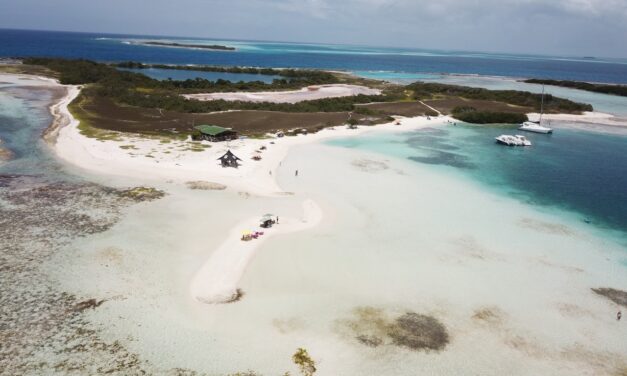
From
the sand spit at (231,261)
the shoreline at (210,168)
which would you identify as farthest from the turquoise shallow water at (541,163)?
the sand spit at (231,261)

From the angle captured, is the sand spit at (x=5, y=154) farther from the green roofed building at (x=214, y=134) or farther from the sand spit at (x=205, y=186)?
the sand spit at (x=205, y=186)

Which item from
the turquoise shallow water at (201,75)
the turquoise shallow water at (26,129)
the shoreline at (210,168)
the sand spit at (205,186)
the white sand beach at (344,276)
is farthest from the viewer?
the turquoise shallow water at (201,75)

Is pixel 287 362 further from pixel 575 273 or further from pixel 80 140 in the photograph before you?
pixel 80 140

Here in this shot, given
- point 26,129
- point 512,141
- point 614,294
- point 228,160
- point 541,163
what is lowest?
point 614,294

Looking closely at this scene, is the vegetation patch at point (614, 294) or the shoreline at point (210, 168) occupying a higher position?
the shoreline at point (210, 168)

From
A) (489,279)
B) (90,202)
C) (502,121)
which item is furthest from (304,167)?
(502,121)

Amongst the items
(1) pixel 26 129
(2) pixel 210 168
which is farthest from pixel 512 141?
(1) pixel 26 129

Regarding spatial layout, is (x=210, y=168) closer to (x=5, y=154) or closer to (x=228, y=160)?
(x=228, y=160)
